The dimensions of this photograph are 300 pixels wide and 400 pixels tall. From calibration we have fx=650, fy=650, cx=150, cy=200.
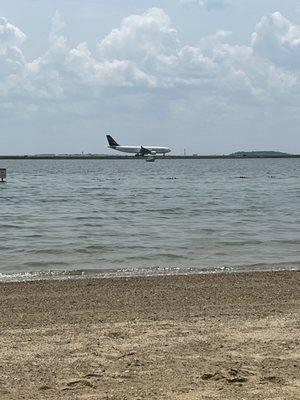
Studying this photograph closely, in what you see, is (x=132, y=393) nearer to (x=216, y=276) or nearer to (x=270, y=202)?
(x=216, y=276)

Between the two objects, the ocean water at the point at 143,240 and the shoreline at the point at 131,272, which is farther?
the ocean water at the point at 143,240

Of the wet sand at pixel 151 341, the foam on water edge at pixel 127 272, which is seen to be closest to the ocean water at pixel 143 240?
the foam on water edge at pixel 127 272

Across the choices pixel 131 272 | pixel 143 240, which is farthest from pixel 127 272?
pixel 143 240

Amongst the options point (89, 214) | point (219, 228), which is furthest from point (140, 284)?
point (89, 214)

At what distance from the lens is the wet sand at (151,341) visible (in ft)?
18.0

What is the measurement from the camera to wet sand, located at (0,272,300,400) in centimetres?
548

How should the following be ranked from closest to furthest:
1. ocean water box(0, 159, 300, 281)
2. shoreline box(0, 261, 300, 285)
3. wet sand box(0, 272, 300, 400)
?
wet sand box(0, 272, 300, 400) → shoreline box(0, 261, 300, 285) → ocean water box(0, 159, 300, 281)

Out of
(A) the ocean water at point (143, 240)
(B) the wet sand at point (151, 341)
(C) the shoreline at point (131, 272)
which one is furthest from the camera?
(A) the ocean water at point (143, 240)

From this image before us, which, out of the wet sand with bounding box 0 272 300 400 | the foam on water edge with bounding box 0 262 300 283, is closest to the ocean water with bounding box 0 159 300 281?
the foam on water edge with bounding box 0 262 300 283

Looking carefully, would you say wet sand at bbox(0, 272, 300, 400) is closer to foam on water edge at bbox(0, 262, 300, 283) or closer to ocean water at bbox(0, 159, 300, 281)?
foam on water edge at bbox(0, 262, 300, 283)

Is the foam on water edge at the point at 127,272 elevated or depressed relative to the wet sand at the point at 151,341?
depressed

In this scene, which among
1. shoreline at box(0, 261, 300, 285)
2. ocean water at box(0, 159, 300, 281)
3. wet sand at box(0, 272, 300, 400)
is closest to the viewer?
wet sand at box(0, 272, 300, 400)

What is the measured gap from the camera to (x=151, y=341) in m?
6.93

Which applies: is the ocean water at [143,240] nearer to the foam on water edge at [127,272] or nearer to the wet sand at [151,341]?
A: the foam on water edge at [127,272]
